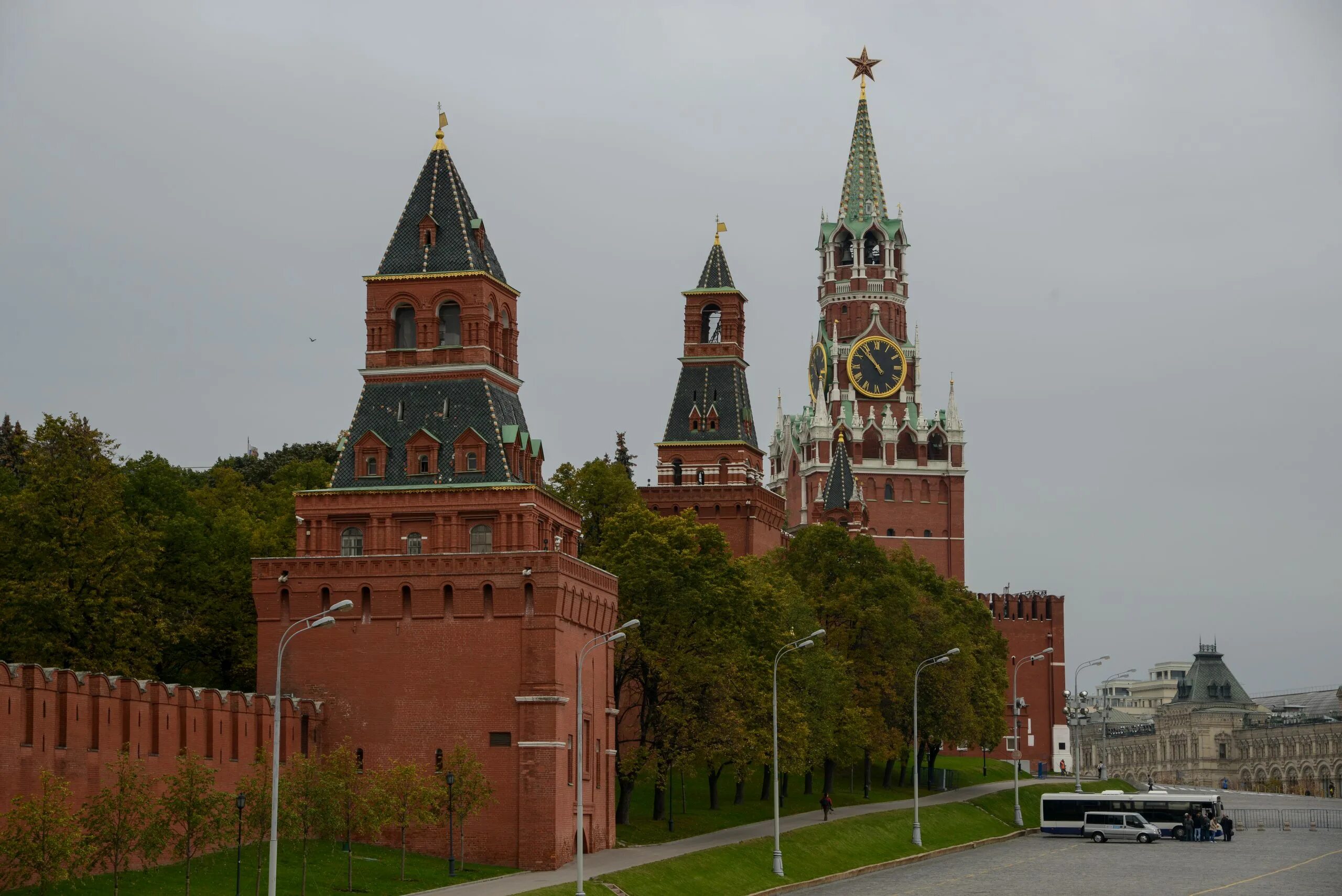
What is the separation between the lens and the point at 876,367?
182250 mm

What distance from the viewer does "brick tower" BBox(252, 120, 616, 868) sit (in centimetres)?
7262

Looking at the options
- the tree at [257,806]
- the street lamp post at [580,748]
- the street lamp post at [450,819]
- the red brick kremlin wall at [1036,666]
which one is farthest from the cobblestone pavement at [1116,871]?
the red brick kremlin wall at [1036,666]

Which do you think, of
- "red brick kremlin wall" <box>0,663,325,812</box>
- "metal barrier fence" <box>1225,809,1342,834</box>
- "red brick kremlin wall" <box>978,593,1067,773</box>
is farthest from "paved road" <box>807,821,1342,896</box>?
"red brick kremlin wall" <box>978,593,1067,773</box>

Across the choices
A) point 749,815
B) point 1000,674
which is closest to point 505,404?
point 749,815

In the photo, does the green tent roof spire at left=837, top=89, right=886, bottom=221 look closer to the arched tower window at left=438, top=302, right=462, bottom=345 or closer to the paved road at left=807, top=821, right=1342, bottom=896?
the paved road at left=807, top=821, right=1342, bottom=896

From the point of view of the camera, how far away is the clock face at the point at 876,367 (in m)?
182

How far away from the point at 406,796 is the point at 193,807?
11.1m

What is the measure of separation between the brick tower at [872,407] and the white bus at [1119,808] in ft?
214

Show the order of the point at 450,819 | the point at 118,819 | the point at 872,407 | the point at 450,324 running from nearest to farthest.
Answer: the point at 118,819 < the point at 450,819 < the point at 450,324 < the point at 872,407

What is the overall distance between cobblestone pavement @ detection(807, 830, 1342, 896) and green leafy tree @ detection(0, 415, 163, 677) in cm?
2601

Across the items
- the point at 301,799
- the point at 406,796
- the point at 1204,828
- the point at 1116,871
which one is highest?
the point at 301,799

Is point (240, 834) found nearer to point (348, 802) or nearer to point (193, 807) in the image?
point (193, 807)

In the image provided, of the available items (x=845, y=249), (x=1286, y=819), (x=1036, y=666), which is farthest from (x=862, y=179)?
(x=1286, y=819)

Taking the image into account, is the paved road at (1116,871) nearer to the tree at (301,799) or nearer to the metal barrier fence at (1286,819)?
the metal barrier fence at (1286,819)
